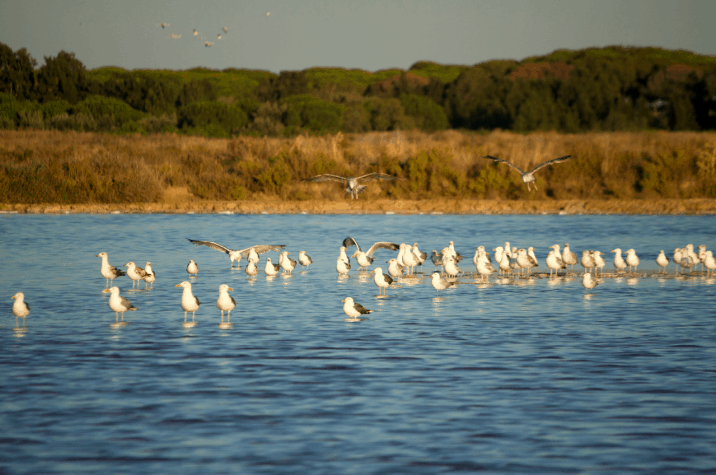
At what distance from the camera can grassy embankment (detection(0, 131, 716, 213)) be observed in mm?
39625

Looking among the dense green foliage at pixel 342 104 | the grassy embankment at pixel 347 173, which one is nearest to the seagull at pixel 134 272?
the grassy embankment at pixel 347 173

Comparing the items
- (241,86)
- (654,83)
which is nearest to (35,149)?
(654,83)

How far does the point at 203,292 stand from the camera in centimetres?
1788

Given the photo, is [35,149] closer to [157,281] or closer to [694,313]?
[157,281]

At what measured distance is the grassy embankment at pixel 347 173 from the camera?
1560 inches

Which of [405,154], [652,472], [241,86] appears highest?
[241,86]

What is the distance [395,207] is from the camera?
131 ft

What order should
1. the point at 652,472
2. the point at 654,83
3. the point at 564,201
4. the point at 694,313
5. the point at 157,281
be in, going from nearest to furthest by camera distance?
the point at 652,472, the point at 694,313, the point at 157,281, the point at 564,201, the point at 654,83

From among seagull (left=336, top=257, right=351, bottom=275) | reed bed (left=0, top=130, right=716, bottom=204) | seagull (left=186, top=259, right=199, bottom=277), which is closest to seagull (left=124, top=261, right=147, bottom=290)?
seagull (left=186, top=259, right=199, bottom=277)

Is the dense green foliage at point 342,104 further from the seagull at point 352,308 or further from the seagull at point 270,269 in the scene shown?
the seagull at point 352,308

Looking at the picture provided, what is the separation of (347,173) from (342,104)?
5175 cm

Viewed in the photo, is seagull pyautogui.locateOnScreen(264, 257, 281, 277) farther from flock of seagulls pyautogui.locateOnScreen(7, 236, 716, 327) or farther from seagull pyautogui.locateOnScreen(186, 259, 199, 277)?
seagull pyautogui.locateOnScreen(186, 259, 199, 277)

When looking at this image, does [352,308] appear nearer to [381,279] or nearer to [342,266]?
[381,279]

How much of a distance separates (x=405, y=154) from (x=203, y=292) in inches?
1058
